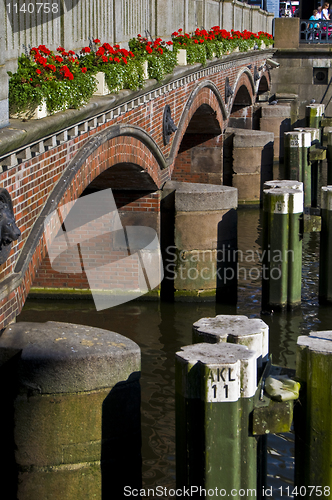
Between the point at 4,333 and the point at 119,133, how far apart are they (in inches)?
154

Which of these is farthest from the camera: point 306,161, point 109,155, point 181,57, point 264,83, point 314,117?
point 264,83

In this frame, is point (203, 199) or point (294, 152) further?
point (294, 152)

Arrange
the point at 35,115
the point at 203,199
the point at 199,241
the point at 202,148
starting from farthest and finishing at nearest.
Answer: the point at 202,148 → the point at 199,241 → the point at 203,199 → the point at 35,115

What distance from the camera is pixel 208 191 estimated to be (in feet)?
36.4

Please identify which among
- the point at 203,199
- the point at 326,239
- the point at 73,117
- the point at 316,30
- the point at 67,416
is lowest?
the point at 326,239

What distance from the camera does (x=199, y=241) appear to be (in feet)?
36.9

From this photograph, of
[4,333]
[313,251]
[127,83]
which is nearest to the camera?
[4,333]

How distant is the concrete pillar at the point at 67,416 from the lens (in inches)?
203

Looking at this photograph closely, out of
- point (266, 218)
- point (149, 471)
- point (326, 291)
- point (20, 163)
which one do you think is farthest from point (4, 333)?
point (326, 291)

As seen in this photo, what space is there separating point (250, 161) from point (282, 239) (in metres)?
7.89

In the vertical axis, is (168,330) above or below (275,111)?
below

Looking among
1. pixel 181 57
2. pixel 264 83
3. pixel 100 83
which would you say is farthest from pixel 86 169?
pixel 264 83

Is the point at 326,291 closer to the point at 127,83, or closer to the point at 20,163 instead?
the point at 127,83

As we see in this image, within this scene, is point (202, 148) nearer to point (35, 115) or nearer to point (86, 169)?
point (86, 169)
